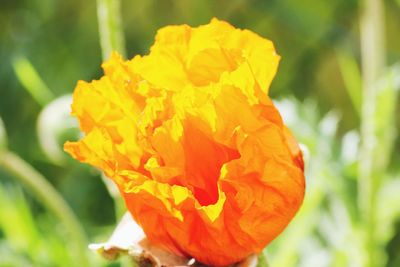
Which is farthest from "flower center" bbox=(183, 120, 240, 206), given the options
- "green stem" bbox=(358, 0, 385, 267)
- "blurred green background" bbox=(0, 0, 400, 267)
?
"green stem" bbox=(358, 0, 385, 267)

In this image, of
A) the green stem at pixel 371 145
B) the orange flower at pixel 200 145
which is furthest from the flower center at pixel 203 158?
the green stem at pixel 371 145

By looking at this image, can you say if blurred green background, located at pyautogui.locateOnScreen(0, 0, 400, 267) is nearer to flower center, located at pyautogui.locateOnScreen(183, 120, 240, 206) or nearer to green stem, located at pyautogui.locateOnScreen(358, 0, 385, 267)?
green stem, located at pyautogui.locateOnScreen(358, 0, 385, 267)

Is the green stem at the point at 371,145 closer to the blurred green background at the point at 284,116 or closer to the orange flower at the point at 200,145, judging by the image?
the blurred green background at the point at 284,116

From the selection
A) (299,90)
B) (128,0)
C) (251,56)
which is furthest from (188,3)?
(251,56)

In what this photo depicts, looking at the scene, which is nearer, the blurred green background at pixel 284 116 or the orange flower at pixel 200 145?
the orange flower at pixel 200 145

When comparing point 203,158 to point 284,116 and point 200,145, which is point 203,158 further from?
point 284,116

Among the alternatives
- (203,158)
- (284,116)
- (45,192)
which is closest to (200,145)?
(203,158)
